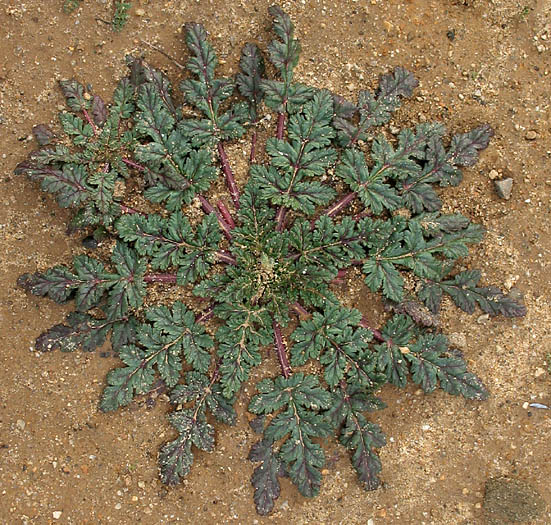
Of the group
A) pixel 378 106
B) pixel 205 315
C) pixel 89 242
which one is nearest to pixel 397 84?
pixel 378 106

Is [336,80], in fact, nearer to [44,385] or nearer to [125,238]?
[125,238]

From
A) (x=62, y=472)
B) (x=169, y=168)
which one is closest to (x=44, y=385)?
(x=62, y=472)

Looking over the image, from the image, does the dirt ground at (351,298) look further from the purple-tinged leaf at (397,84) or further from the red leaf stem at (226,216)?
the red leaf stem at (226,216)

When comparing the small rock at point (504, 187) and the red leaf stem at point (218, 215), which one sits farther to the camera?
the small rock at point (504, 187)

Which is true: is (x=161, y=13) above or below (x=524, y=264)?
above

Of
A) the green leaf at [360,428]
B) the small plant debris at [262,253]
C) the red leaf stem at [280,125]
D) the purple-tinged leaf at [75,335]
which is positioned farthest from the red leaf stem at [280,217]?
the purple-tinged leaf at [75,335]

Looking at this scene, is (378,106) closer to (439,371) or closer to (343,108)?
(343,108)

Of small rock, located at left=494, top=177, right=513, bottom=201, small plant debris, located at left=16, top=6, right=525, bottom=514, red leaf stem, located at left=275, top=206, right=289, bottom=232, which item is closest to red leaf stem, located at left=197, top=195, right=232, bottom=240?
small plant debris, located at left=16, top=6, right=525, bottom=514
